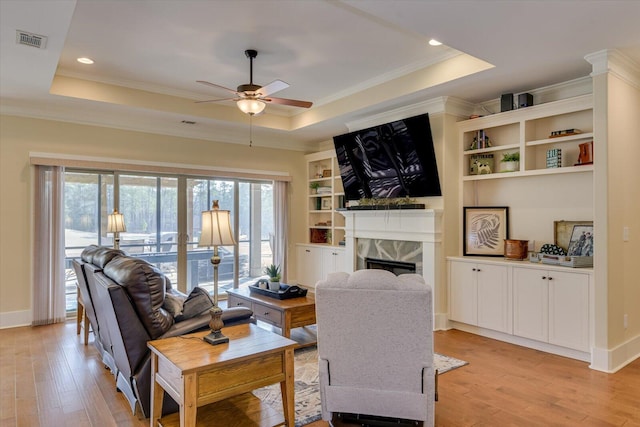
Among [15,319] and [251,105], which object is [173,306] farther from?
[15,319]

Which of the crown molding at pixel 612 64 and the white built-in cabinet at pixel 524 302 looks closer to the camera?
the crown molding at pixel 612 64

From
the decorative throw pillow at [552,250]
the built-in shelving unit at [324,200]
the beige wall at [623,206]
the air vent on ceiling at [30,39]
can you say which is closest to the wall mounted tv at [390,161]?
the built-in shelving unit at [324,200]

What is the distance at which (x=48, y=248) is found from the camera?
500 centimetres

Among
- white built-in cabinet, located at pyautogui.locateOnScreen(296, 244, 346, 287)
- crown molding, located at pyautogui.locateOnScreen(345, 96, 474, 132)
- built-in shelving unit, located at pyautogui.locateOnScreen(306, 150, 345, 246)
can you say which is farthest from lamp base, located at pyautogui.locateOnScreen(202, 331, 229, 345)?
built-in shelving unit, located at pyautogui.locateOnScreen(306, 150, 345, 246)

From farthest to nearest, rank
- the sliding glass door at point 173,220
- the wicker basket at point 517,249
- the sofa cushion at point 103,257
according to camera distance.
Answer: the sliding glass door at point 173,220, the wicker basket at point 517,249, the sofa cushion at point 103,257

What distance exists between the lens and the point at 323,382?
2.34 m

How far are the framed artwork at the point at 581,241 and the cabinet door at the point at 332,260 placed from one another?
3176 millimetres

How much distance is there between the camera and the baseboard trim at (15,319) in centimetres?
481

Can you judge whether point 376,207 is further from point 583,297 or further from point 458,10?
point 458,10

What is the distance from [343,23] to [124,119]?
3.55 meters

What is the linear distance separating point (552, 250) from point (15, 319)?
618cm

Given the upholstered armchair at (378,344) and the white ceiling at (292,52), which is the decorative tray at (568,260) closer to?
the white ceiling at (292,52)

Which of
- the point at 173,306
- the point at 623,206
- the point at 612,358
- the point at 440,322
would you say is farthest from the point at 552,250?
the point at 173,306

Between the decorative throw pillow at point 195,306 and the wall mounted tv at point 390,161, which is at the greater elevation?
the wall mounted tv at point 390,161
